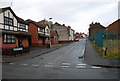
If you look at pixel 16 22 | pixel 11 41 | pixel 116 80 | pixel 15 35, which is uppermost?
pixel 16 22

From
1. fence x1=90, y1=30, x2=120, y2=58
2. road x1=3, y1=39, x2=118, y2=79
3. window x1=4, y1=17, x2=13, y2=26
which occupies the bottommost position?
road x1=3, y1=39, x2=118, y2=79

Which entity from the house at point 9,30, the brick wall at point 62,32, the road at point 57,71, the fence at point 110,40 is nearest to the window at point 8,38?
the house at point 9,30

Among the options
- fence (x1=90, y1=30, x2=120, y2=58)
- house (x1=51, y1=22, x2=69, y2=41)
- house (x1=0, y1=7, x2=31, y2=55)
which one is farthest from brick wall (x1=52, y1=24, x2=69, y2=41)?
fence (x1=90, y1=30, x2=120, y2=58)

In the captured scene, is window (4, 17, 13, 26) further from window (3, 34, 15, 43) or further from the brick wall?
the brick wall

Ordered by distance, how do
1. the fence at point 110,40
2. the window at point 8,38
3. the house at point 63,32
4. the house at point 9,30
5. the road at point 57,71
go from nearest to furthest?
the road at point 57,71 < the fence at point 110,40 < the house at point 9,30 < the window at point 8,38 < the house at point 63,32

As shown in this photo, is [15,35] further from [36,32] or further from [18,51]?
[36,32]

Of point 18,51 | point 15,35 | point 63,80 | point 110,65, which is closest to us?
point 63,80

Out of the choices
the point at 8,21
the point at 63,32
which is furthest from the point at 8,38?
the point at 63,32

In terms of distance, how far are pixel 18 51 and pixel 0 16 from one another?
7.31 m

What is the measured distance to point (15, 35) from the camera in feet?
63.5

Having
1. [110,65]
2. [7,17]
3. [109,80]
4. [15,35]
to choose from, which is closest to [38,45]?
[15,35]

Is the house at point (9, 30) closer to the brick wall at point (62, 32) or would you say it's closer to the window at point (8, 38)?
the window at point (8, 38)

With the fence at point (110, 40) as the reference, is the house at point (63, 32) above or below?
above

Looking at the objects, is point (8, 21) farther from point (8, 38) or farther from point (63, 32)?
point (63, 32)
